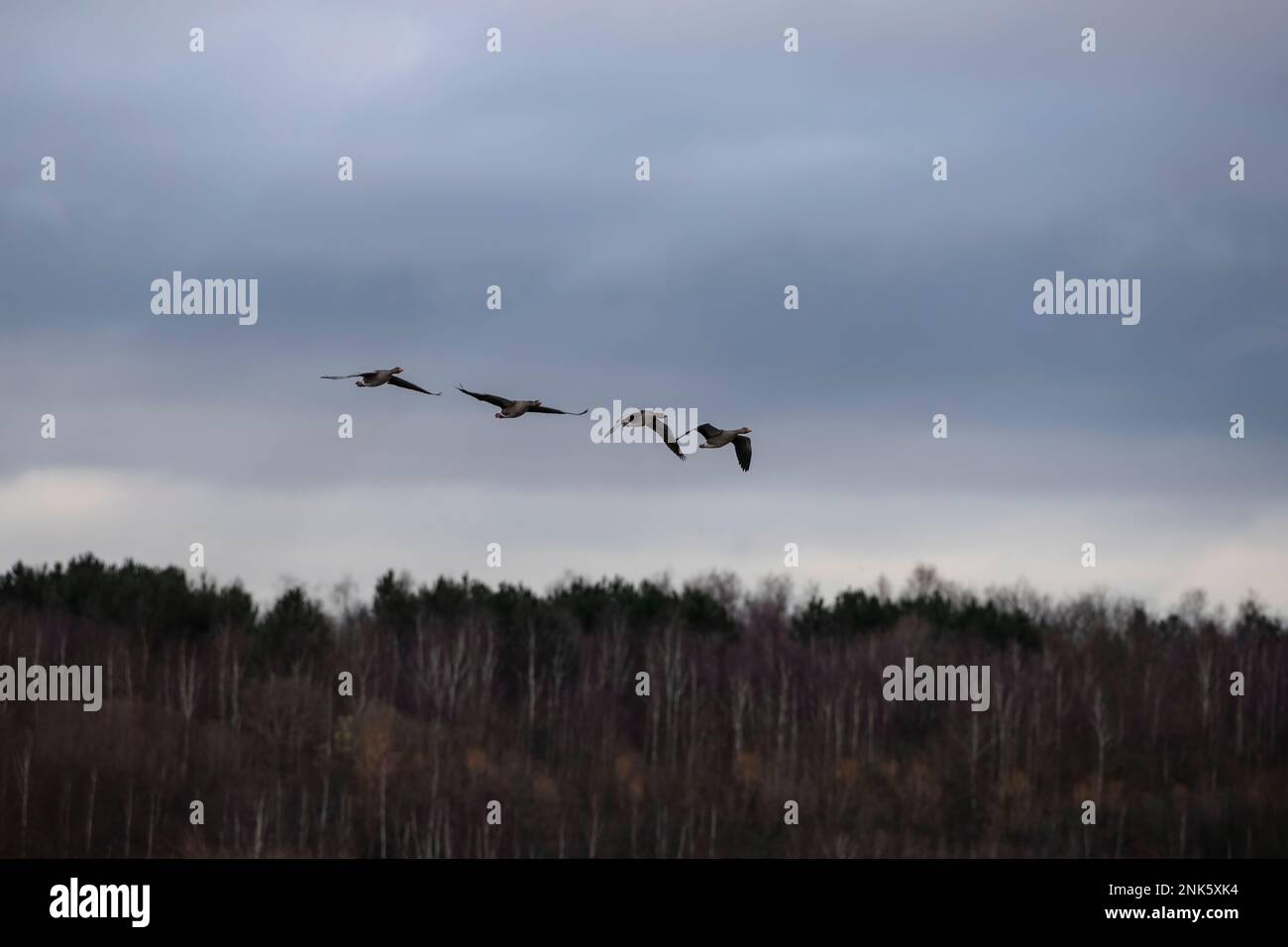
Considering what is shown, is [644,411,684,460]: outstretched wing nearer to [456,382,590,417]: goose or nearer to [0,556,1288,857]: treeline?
[456,382,590,417]: goose

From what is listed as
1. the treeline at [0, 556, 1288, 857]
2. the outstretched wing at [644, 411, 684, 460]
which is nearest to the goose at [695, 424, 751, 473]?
the outstretched wing at [644, 411, 684, 460]

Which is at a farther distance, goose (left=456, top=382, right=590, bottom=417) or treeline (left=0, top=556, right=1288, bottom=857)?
treeline (left=0, top=556, right=1288, bottom=857)

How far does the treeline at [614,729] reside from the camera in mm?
89188

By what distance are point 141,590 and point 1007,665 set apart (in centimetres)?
4361

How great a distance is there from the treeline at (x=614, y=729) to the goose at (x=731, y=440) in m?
54.5

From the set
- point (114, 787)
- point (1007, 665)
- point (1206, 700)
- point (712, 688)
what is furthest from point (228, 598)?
point (1206, 700)

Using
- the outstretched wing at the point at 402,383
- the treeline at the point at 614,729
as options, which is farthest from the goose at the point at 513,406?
the treeline at the point at 614,729

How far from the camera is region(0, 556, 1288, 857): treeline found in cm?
8919

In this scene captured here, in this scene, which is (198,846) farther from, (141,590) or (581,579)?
(581,579)

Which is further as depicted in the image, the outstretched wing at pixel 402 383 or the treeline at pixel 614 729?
the treeline at pixel 614 729

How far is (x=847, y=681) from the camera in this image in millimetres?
103875

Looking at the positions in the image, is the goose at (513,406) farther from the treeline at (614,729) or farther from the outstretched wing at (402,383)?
the treeline at (614,729)

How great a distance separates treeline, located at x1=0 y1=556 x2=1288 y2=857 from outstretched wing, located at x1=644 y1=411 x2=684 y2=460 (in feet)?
192
